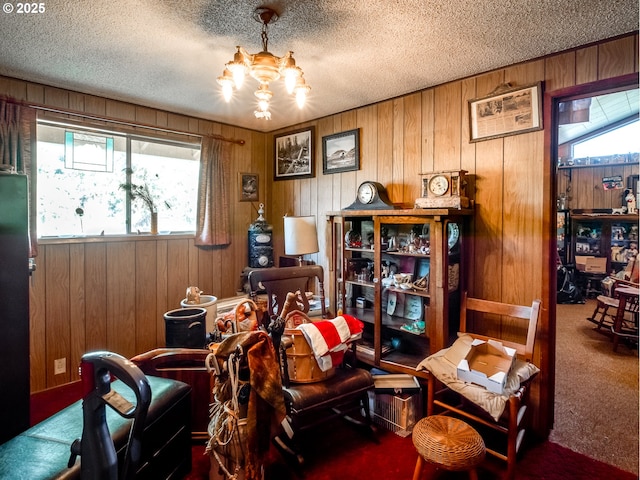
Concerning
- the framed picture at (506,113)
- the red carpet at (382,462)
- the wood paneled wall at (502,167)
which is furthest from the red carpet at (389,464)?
the framed picture at (506,113)

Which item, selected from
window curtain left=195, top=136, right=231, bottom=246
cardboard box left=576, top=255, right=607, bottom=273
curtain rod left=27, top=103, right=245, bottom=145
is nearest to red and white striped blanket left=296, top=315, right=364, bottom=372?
window curtain left=195, top=136, right=231, bottom=246

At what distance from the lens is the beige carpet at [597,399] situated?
2131mm

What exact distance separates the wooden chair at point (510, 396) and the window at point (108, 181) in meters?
2.73

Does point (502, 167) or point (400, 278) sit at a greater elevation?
point (502, 167)

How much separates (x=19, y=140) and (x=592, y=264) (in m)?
7.81

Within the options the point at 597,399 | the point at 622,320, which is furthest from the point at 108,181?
the point at 622,320

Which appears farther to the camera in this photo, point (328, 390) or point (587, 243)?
point (587, 243)

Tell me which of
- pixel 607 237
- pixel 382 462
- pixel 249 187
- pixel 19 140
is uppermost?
pixel 19 140

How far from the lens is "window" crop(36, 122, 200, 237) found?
2775mm

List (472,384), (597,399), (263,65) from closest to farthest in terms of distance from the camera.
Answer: (263,65), (472,384), (597,399)

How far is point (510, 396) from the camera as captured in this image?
179 centimetres

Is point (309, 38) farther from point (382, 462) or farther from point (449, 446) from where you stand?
point (382, 462)

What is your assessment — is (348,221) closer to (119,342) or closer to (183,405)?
(183,405)

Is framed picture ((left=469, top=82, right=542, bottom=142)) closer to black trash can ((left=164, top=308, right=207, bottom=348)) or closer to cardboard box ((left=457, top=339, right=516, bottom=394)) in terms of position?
cardboard box ((left=457, top=339, right=516, bottom=394))
